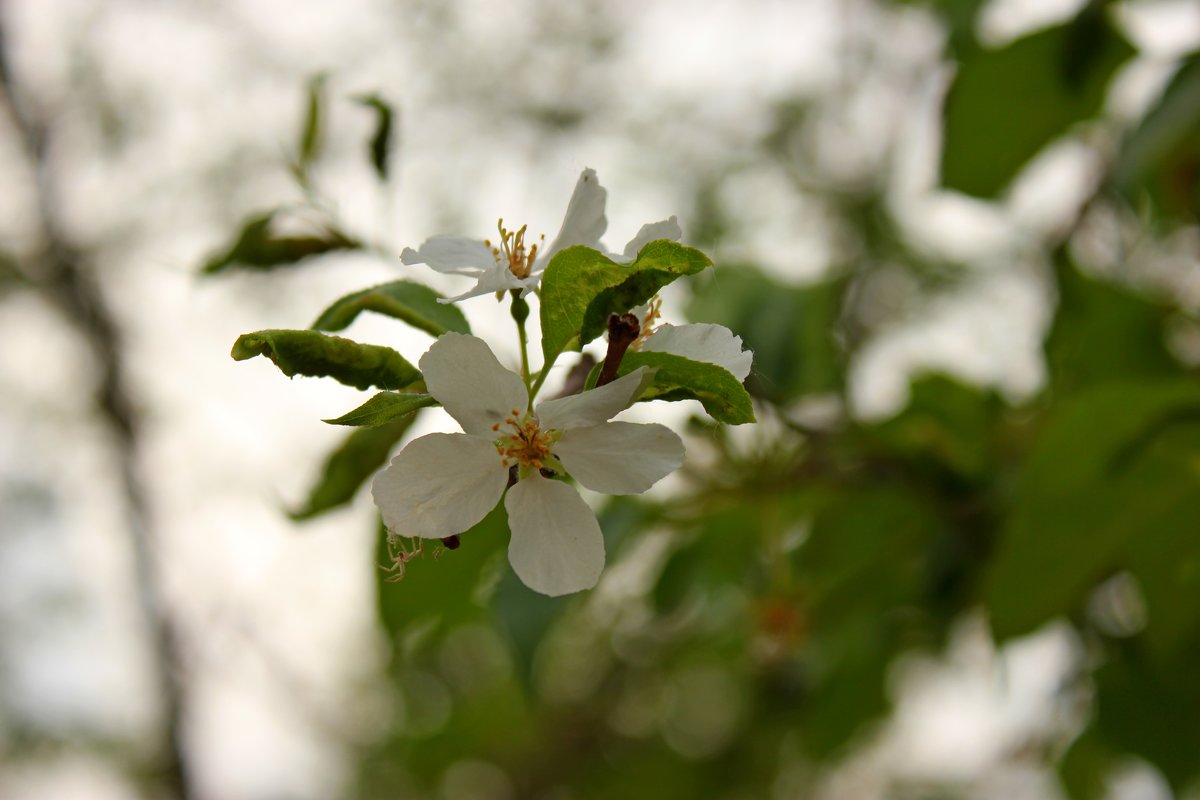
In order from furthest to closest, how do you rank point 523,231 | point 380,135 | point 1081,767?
point 1081,767, point 380,135, point 523,231

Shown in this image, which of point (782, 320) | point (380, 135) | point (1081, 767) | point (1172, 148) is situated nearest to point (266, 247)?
point (380, 135)

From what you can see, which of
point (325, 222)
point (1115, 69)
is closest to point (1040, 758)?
point (1115, 69)

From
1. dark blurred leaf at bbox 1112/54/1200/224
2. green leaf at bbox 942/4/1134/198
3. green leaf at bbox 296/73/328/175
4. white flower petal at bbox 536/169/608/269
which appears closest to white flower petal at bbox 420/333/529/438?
white flower petal at bbox 536/169/608/269

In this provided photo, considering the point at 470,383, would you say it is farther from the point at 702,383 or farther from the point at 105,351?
the point at 105,351

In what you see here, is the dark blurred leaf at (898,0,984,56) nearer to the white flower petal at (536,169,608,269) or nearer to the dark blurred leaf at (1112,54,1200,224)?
the dark blurred leaf at (1112,54,1200,224)

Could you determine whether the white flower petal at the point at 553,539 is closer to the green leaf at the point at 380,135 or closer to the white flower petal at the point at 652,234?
the white flower petal at the point at 652,234

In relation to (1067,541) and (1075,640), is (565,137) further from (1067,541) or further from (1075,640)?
(1067,541)
